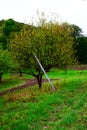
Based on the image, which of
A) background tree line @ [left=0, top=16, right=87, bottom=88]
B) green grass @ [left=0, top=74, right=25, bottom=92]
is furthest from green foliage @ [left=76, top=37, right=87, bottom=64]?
background tree line @ [left=0, top=16, right=87, bottom=88]

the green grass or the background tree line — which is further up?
the background tree line

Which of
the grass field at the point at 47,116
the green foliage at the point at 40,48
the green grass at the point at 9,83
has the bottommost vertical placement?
the green grass at the point at 9,83

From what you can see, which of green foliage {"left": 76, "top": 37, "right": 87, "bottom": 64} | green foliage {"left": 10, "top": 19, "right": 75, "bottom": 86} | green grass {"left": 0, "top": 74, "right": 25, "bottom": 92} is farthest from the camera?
green foliage {"left": 76, "top": 37, "right": 87, "bottom": 64}

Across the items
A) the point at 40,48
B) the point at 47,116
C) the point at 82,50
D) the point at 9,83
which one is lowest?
the point at 9,83

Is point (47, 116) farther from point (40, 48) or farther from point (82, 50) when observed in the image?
point (82, 50)

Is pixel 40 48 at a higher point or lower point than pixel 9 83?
higher

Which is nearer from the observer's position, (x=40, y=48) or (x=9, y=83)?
(x=40, y=48)

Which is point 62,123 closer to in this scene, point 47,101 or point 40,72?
point 47,101

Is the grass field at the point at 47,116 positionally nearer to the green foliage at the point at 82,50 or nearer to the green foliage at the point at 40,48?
the green foliage at the point at 40,48

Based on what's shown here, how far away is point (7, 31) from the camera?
6003 cm

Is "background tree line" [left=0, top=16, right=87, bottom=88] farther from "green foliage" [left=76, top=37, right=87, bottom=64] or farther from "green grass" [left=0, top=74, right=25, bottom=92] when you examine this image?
"green foliage" [left=76, top=37, right=87, bottom=64]

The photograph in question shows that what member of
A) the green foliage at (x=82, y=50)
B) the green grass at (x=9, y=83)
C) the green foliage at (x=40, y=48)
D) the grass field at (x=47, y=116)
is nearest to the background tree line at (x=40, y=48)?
the green foliage at (x=40, y=48)

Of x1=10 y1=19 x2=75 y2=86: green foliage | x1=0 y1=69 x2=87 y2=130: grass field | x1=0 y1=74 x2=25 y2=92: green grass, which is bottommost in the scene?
x1=0 y1=74 x2=25 y2=92: green grass

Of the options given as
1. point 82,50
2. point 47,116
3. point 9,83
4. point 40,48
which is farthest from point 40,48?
point 82,50
